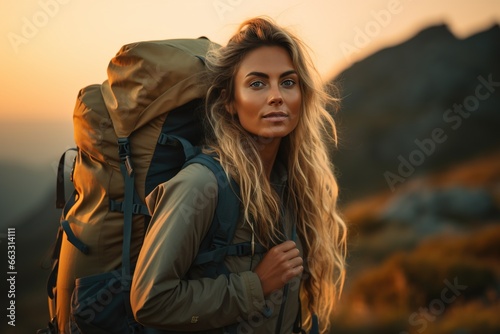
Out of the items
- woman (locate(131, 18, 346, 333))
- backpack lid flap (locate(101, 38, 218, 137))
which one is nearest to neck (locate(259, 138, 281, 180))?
woman (locate(131, 18, 346, 333))

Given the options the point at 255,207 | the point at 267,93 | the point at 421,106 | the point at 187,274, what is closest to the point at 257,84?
the point at 267,93

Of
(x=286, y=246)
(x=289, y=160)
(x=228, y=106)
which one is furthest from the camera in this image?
(x=289, y=160)

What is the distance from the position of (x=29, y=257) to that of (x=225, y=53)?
1930 millimetres

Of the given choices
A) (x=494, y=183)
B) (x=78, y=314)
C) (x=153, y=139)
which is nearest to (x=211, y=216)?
(x=153, y=139)

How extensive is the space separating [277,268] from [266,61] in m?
0.59

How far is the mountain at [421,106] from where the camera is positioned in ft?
11.0

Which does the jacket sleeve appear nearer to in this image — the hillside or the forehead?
the forehead

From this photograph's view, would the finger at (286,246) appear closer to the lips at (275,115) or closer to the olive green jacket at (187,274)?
the olive green jacket at (187,274)

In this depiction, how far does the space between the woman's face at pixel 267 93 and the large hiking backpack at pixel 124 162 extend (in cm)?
13

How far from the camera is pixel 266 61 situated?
188 centimetres

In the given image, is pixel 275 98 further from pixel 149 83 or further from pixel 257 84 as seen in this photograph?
pixel 149 83

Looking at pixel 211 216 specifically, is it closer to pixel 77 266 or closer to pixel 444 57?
pixel 77 266

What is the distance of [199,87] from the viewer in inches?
74.6

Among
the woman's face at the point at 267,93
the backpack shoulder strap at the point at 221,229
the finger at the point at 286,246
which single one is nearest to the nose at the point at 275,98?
the woman's face at the point at 267,93
